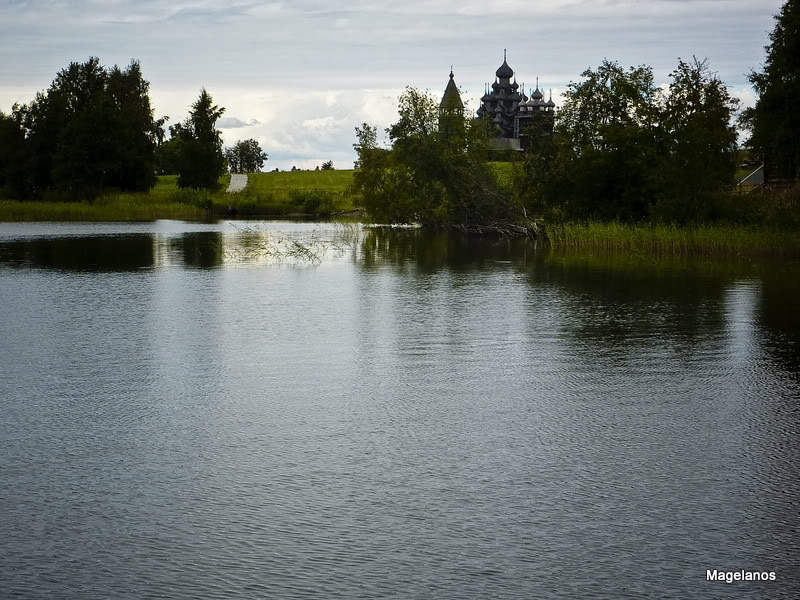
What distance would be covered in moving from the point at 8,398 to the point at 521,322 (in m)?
9.50

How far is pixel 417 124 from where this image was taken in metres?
59.7

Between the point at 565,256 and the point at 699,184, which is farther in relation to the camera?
the point at 699,184

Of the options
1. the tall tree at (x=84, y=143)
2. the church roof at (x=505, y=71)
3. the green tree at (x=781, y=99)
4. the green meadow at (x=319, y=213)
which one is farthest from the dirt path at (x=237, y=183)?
the church roof at (x=505, y=71)

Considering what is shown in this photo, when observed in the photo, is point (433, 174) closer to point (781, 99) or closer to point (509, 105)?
point (781, 99)

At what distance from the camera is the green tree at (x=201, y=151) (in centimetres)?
9819

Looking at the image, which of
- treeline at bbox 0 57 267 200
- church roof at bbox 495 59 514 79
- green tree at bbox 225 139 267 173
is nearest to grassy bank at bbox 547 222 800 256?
treeline at bbox 0 57 267 200

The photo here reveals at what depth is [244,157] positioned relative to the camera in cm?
16262

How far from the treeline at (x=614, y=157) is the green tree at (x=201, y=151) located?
40690 millimetres

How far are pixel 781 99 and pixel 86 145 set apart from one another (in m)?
57.3

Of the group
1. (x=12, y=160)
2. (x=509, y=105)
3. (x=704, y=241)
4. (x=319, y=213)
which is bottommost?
(x=704, y=241)

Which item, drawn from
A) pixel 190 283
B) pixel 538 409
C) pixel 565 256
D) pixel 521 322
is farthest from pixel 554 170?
pixel 538 409

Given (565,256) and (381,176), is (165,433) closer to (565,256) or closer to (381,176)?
(565,256)

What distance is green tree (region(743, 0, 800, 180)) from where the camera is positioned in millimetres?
42969

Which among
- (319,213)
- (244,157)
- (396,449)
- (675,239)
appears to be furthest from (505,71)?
(396,449)
